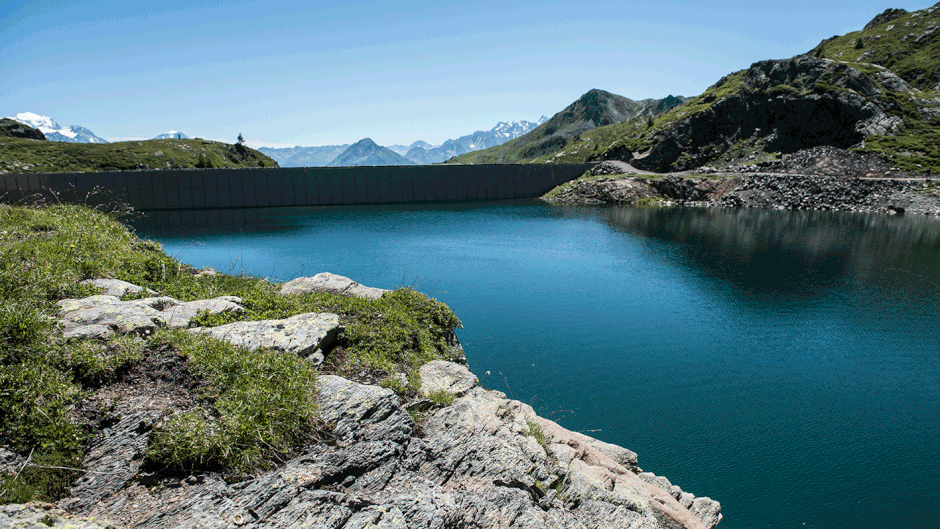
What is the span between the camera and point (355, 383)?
750 centimetres

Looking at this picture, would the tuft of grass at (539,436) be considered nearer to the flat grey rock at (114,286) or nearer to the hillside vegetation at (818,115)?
the flat grey rock at (114,286)

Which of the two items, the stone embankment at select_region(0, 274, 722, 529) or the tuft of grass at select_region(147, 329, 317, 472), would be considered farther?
the tuft of grass at select_region(147, 329, 317, 472)

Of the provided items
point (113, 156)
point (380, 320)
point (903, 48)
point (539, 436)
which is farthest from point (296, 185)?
point (903, 48)

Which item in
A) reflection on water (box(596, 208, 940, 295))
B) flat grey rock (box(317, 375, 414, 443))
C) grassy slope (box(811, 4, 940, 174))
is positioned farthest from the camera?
grassy slope (box(811, 4, 940, 174))

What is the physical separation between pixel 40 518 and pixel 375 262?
31.0m

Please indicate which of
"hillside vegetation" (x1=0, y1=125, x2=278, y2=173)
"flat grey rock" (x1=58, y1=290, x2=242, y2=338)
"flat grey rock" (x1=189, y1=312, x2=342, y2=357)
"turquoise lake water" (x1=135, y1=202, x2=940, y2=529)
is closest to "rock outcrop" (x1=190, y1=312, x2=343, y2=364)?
"flat grey rock" (x1=189, y1=312, x2=342, y2=357)

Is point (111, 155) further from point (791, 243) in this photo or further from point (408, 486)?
point (408, 486)

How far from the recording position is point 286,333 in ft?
27.5

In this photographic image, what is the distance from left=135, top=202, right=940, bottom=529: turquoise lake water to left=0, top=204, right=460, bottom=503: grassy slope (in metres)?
5.72

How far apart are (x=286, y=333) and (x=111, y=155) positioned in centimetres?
11502

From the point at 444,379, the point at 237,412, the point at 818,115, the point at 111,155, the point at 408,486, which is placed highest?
the point at 818,115

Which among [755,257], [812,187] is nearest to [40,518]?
[755,257]

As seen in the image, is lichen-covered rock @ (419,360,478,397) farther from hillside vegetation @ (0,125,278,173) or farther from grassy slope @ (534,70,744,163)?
hillside vegetation @ (0,125,278,173)

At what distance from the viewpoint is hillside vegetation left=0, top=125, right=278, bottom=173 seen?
85025mm
